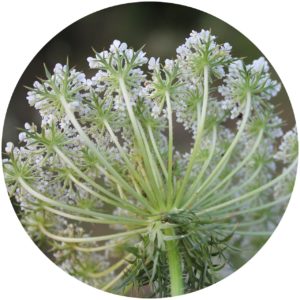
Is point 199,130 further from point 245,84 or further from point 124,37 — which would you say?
point 124,37

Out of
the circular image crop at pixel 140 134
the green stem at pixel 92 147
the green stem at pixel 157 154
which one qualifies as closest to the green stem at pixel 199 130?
the circular image crop at pixel 140 134

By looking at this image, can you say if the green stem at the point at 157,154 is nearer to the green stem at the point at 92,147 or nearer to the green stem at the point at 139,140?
the green stem at the point at 139,140

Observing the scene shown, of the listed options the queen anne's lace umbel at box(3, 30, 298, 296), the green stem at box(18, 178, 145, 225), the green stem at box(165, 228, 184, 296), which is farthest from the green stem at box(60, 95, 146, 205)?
the green stem at box(165, 228, 184, 296)

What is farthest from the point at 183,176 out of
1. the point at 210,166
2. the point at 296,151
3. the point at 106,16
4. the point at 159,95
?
the point at 106,16

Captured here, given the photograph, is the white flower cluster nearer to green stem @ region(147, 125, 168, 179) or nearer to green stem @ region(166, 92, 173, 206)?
green stem @ region(166, 92, 173, 206)

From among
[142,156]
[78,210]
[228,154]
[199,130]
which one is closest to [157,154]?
[142,156]

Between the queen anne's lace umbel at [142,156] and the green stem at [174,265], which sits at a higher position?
the queen anne's lace umbel at [142,156]

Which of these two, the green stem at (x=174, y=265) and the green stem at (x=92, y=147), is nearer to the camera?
the green stem at (x=92, y=147)

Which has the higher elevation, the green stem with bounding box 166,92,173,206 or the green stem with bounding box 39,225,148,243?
A: the green stem with bounding box 166,92,173,206

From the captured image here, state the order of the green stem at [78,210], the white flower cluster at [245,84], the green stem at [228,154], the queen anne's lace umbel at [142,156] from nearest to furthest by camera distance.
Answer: the green stem at [78,210] → the queen anne's lace umbel at [142,156] → the green stem at [228,154] → the white flower cluster at [245,84]
